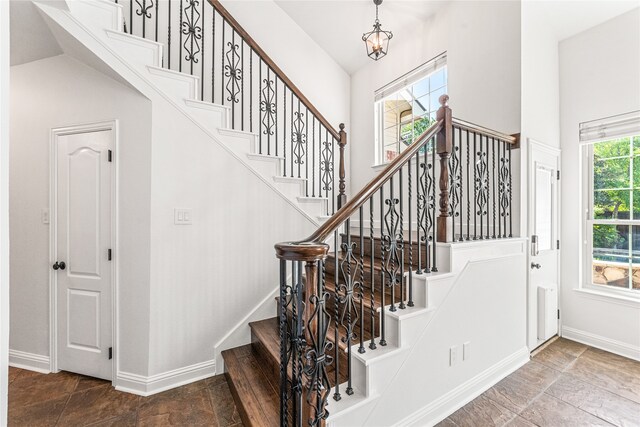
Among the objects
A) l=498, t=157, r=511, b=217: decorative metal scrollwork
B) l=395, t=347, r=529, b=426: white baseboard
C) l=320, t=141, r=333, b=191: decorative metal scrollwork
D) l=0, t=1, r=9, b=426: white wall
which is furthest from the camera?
l=320, t=141, r=333, b=191: decorative metal scrollwork

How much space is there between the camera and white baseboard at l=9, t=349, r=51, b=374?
2463 millimetres

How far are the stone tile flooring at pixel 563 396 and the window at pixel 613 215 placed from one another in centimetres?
80

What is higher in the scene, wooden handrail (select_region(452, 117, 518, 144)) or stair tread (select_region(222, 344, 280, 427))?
wooden handrail (select_region(452, 117, 518, 144))

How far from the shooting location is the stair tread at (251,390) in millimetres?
1649

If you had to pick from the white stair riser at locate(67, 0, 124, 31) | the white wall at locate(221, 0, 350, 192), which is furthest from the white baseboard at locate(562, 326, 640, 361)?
the white stair riser at locate(67, 0, 124, 31)

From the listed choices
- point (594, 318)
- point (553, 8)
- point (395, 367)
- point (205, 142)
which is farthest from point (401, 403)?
point (553, 8)

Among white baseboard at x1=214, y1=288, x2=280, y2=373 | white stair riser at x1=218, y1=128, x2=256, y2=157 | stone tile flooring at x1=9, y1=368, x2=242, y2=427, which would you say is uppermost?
white stair riser at x1=218, y1=128, x2=256, y2=157

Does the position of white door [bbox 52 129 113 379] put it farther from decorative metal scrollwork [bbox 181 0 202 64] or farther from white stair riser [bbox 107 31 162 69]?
decorative metal scrollwork [bbox 181 0 202 64]

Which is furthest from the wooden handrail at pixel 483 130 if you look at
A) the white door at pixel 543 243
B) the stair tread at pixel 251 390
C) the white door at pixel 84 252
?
the white door at pixel 84 252

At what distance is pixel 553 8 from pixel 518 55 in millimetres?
732

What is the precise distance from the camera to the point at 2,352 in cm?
88

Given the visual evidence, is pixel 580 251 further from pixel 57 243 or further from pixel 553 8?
pixel 57 243

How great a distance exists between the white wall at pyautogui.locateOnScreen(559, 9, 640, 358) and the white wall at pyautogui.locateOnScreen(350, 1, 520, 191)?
983mm

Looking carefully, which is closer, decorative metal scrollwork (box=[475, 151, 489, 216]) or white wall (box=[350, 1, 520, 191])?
decorative metal scrollwork (box=[475, 151, 489, 216])
